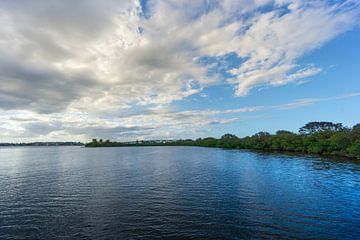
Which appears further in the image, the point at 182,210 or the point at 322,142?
the point at 322,142

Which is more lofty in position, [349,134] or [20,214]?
[349,134]

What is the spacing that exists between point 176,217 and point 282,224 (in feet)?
31.4

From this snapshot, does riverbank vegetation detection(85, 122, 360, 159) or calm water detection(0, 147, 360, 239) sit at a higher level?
riverbank vegetation detection(85, 122, 360, 159)

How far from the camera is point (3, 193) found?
3325cm

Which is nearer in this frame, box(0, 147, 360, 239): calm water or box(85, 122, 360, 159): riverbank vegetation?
box(0, 147, 360, 239): calm water

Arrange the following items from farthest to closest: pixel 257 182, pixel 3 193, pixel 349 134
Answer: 1. pixel 349 134
2. pixel 257 182
3. pixel 3 193

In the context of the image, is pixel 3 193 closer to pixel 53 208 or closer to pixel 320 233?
pixel 53 208

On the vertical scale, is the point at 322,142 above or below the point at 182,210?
above

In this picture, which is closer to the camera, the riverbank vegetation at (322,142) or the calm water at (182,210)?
the calm water at (182,210)

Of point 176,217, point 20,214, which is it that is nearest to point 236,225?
point 176,217

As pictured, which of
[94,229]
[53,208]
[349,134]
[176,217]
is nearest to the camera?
[94,229]

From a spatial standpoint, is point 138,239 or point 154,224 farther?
point 154,224

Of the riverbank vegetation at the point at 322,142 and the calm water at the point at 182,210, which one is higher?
the riverbank vegetation at the point at 322,142

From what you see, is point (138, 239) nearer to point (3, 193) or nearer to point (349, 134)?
point (3, 193)
